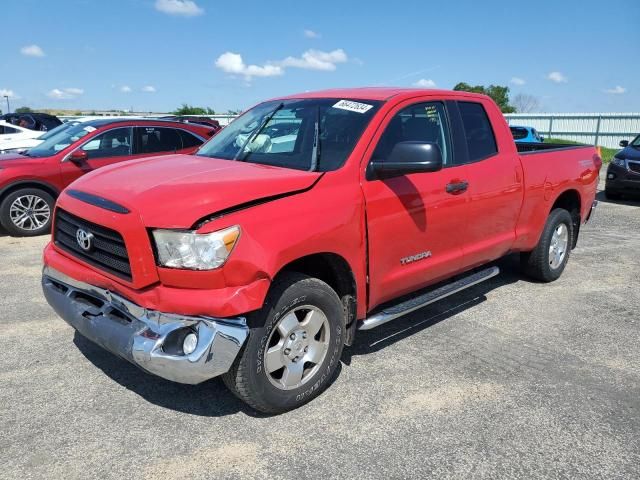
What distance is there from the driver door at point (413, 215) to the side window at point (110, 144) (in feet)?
19.2

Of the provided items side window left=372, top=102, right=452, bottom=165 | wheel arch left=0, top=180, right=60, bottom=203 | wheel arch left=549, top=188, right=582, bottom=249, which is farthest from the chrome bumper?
wheel arch left=0, top=180, right=60, bottom=203

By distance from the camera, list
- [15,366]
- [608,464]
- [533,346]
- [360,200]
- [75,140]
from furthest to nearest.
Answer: [75,140] → [533,346] → [15,366] → [360,200] → [608,464]

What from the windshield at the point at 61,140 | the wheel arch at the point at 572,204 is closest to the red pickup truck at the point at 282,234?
the wheel arch at the point at 572,204

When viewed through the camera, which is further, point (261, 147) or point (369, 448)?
point (261, 147)

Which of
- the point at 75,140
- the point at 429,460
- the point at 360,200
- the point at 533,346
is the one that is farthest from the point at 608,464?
the point at 75,140

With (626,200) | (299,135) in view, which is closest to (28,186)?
(299,135)

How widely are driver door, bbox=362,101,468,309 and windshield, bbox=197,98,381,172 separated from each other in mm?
215

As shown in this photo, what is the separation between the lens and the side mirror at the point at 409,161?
325 centimetres

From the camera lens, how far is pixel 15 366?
368cm

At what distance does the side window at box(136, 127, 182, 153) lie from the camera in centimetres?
856

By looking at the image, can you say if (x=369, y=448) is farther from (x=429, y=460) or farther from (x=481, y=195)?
(x=481, y=195)

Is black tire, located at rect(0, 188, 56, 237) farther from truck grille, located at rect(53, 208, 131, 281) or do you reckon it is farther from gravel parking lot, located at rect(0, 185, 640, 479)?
truck grille, located at rect(53, 208, 131, 281)

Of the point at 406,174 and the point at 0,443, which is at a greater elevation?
the point at 406,174

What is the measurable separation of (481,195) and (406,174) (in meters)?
1.08
